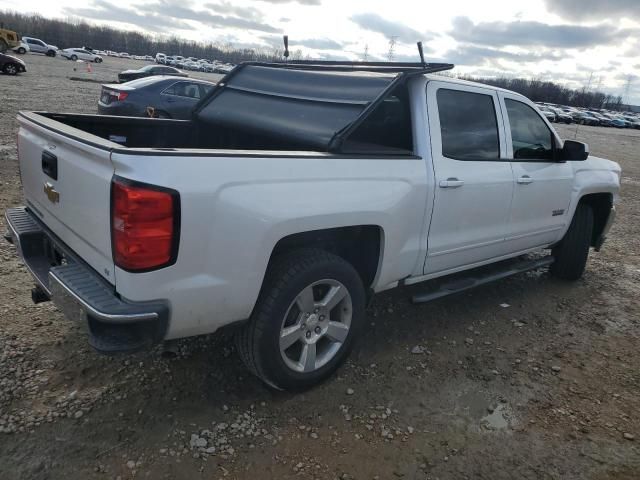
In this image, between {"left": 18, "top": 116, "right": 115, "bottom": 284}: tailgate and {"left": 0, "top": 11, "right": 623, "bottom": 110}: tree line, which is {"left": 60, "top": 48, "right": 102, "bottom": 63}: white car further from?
{"left": 18, "top": 116, "right": 115, "bottom": 284}: tailgate

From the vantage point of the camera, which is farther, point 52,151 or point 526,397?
point 526,397

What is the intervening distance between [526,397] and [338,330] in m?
1.34

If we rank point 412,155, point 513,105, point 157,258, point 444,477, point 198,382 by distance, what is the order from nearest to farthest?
point 157,258, point 444,477, point 198,382, point 412,155, point 513,105

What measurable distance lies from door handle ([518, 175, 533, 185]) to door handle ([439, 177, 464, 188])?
87 cm

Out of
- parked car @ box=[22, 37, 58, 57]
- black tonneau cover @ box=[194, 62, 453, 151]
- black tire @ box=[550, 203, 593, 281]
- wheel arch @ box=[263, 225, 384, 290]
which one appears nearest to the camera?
wheel arch @ box=[263, 225, 384, 290]

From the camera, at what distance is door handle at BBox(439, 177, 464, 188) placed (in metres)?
3.50

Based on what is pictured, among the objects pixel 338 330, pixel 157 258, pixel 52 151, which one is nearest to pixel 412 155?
pixel 338 330

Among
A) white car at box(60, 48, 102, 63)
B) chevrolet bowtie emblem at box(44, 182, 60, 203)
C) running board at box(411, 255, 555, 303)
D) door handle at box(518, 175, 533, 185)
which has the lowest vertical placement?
running board at box(411, 255, 555, 303)

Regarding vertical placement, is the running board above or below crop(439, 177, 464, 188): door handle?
below

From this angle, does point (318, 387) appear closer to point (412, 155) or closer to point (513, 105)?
point (412, 155)

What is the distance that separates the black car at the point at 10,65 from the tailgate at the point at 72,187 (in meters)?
27.7

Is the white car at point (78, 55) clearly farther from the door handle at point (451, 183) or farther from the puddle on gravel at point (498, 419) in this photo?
the puddle on gravel at point (498, 419)

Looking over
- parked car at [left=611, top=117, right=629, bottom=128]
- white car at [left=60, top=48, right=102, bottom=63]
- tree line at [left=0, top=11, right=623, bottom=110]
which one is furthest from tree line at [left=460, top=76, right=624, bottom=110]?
white car at [left=60, top=48, right=102, bottom=63]

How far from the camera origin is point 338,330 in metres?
3.19
